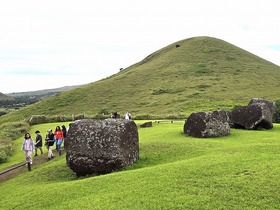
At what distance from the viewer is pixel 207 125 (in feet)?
74.3

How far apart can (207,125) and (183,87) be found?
63.4m

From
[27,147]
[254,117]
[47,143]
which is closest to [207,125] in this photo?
[254,117]

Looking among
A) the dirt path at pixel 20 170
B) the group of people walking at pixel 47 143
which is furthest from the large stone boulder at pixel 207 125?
the dirt path at pixel 20 170

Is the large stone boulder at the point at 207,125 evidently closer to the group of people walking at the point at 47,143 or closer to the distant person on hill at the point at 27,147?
the group of people walking at the point at 47,143

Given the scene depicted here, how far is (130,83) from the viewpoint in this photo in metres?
96.7

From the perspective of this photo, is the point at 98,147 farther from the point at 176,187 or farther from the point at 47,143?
the point at 47,143

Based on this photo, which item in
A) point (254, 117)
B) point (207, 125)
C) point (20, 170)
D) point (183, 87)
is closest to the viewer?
point (20, 170)

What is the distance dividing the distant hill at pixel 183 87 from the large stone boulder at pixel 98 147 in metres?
44.2

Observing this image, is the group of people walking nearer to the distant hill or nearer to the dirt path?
the dirt path

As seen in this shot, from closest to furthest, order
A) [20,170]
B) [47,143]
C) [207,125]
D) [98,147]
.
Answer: [98,147]
[20,170]
[47,143]
[207,125]

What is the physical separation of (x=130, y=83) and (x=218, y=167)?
8512 centimetres

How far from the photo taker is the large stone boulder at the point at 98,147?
15344 millimetres

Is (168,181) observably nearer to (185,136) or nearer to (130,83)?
(185,136)

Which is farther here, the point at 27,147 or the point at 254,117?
the point at 254,117
